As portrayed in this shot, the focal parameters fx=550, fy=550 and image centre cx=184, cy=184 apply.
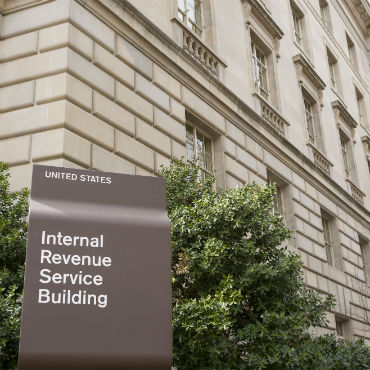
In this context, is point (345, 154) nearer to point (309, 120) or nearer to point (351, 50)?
point (309, 120)

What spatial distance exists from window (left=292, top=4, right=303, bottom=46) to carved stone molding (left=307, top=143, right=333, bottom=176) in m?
4.98

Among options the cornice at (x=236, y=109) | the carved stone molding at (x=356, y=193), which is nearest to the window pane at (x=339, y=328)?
the cornice at (x=236, y=109)

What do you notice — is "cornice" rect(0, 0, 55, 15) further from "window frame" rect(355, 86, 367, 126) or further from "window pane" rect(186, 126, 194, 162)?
"window frame" rect(355, 86, 367, 126)

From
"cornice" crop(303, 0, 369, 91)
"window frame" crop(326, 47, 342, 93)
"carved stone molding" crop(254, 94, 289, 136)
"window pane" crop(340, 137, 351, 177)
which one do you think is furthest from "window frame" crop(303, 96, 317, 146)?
"cornice" crop(303, 0, 369, 91)

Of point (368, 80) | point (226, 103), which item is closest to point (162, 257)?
point (226, 103)

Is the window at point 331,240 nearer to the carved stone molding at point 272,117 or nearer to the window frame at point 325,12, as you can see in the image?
the carved stone molding at point 272,117

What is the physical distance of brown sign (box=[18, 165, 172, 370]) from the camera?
9.76 feet

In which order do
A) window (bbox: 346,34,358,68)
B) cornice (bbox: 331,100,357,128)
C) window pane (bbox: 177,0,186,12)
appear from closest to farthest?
window pane (bbox: 177,0,186,12)
cornice (bbox: 331,100,357,128)
window (bbox: 346,34,358,68)

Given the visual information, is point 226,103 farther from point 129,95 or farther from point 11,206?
point 11,206

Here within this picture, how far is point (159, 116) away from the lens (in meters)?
11.8

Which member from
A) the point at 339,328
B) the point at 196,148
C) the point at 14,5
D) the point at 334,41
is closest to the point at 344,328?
the point at 339,328

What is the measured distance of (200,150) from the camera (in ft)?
45.2

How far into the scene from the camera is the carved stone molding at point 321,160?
20.7 metres

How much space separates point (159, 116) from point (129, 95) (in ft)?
3.21
